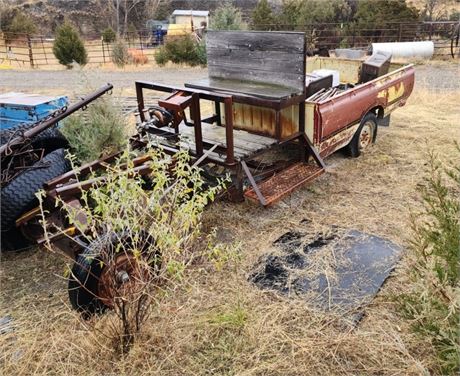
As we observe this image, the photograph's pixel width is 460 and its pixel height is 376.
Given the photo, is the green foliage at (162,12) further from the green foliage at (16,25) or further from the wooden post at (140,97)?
the wooden post at (140,97)

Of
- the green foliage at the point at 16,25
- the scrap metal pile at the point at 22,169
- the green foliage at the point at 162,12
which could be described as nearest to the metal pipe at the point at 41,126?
the scrap metal pile at the point at 22,169

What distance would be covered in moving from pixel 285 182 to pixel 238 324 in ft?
7.28

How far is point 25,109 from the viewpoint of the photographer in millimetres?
5754

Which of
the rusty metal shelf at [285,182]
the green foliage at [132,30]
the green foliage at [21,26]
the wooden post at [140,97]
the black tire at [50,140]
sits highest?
the green foliage at [21,26]

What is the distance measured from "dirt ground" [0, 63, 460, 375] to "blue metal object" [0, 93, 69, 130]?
234 centimetres

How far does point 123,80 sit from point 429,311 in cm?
1310

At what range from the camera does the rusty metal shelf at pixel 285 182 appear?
4.57 m

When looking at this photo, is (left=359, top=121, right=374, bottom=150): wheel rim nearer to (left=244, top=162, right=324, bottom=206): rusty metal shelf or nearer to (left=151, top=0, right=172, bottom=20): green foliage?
(left=244, top=162, right=324, bottom=206): rusty metal shelf

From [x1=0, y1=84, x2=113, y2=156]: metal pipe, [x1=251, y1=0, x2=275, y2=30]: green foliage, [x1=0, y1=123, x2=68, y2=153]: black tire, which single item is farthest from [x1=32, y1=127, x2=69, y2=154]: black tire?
[x1=251, y1=0, x2=275, y2=30]: green foliage

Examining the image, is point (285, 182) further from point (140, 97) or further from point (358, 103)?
point (140, 97)

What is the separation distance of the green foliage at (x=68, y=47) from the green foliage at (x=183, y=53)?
10.0ft

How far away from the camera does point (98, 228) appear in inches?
122

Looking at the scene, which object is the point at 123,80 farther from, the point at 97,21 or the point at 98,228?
the point at 97,21

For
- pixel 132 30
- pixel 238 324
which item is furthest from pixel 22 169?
pixel 132 30
